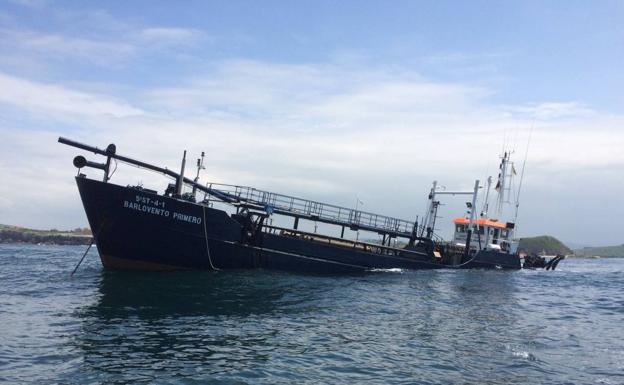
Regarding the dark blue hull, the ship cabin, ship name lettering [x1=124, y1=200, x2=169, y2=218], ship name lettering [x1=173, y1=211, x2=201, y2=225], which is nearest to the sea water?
the dark blue hull

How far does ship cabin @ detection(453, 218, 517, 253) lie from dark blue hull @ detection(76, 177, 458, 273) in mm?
20906

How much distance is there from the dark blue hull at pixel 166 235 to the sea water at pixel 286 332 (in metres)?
1.18

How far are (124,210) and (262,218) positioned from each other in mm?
7139

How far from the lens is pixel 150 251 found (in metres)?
24.5

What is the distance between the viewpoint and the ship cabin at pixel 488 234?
4222cm

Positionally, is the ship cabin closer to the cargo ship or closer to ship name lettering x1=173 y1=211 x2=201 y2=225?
the cargo ship

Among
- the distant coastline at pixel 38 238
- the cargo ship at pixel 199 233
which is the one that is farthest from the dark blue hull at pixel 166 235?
the distant coastline at pixel 38 238

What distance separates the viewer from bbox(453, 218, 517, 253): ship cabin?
4222 cm

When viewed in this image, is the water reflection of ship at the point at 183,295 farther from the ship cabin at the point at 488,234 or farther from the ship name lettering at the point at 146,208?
the ship cabin at the point at 488,234

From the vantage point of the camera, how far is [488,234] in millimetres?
42312

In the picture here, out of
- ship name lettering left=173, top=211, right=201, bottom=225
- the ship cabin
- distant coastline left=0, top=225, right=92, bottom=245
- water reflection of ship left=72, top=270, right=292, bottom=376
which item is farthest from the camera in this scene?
distant coastline left=0, top=225, right=92, bottom=245

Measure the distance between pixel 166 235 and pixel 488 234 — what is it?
93.3 feet

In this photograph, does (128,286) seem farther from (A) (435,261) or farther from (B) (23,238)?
(B) (23,238)

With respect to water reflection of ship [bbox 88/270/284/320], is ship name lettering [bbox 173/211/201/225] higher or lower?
higher
